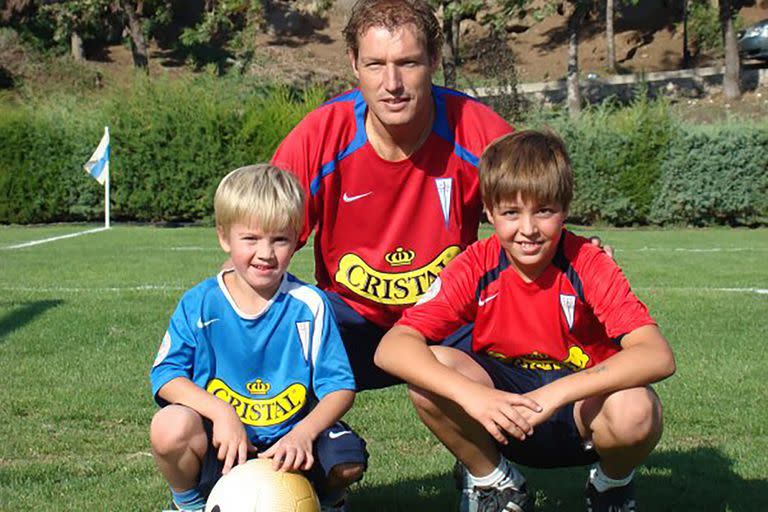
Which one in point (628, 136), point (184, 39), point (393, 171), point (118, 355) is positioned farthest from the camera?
point (184, 39)

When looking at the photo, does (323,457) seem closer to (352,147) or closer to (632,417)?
(632,417)

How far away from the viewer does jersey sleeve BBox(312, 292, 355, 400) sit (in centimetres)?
381

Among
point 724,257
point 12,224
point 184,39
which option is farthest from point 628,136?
point 184,39

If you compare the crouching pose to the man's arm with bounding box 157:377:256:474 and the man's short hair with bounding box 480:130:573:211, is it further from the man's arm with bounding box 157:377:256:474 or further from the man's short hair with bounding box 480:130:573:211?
the man's short hair with bounding box 480:130:573:211

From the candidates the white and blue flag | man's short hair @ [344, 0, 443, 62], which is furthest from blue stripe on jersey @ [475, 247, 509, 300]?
the white and blue flag

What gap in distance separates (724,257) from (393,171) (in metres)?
12.8

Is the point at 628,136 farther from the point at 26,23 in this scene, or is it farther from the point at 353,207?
the point at 26,23

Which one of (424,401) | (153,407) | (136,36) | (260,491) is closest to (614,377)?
(424,401)

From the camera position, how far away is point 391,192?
4605 millimetres

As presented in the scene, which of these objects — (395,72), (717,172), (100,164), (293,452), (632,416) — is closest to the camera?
(293,452)

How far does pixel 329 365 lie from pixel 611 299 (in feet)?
3.33

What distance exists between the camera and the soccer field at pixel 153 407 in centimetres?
469

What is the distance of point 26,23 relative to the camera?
44.9m

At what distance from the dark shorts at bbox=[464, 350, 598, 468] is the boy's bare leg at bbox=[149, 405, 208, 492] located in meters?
1.10
